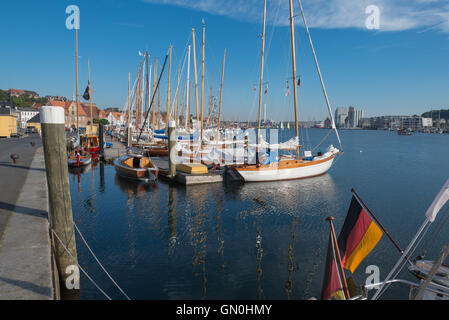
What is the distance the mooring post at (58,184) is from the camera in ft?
25.0

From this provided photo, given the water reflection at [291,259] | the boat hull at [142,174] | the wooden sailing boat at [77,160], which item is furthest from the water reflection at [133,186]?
the water reflection at [291,259]

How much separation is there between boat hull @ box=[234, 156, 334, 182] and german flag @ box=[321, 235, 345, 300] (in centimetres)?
1825

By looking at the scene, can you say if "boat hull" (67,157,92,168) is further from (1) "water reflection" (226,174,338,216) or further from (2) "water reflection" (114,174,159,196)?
(1) "water reflection" (226,174,338,216)

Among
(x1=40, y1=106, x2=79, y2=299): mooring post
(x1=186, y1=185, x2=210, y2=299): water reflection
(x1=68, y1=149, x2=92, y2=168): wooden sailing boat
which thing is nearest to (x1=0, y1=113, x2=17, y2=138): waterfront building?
(x1=68, y1=149, x2=92, y2=168): wooden sailing boat

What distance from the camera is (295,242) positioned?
42.4ft

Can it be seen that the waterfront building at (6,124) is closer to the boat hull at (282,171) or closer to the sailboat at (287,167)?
the sailboat at (287,167)

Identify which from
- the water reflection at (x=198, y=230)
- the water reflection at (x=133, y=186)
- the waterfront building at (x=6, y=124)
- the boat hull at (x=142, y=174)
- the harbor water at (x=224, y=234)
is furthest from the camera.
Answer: the waterfront building at (x=6, y=124)

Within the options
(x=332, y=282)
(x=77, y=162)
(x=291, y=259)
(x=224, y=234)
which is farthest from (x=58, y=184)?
(x=77, y=162)

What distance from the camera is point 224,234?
13656mm

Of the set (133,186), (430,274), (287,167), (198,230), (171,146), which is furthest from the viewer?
(287,167)

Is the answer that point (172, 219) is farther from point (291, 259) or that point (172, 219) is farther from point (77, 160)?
point (77, 160)

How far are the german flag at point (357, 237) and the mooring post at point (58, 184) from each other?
742cm

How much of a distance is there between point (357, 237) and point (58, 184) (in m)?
8.01

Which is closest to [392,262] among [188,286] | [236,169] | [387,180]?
[188,286]
